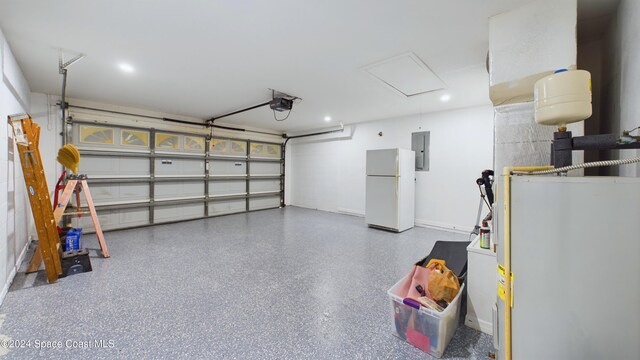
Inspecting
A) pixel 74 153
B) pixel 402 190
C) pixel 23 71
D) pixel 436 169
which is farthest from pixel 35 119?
pixel 436 169

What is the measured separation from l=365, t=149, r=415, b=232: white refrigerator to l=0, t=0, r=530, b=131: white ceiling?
125 cm

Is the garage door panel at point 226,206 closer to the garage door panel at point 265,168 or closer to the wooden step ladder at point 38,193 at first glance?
the garage door panel at point 265,168

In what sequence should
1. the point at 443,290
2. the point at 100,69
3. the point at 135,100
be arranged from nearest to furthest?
the point at 443,290 → the point at 100,69 → the point at 135,100

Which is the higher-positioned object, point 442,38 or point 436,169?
point 442,38

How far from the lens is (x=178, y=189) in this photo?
5488 millimetres

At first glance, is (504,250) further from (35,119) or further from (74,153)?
(35,119)

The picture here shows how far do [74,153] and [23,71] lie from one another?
45.7 inches

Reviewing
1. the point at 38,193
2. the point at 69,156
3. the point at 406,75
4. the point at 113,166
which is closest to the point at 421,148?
the point at 406,75

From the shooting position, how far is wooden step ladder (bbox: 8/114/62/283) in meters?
2.41

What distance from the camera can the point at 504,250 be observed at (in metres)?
1.00

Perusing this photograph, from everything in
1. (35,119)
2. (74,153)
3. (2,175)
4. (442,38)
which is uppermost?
(442,38)

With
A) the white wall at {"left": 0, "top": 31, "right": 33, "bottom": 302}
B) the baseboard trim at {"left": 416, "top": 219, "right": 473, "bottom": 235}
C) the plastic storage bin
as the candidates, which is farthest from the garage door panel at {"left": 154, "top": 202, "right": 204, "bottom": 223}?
the plastic storage bin

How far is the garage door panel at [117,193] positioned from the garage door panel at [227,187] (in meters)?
1.41

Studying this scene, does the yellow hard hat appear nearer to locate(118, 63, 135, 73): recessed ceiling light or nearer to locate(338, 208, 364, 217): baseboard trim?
locate(118, 63, 135, 73): recessed ceiling light
